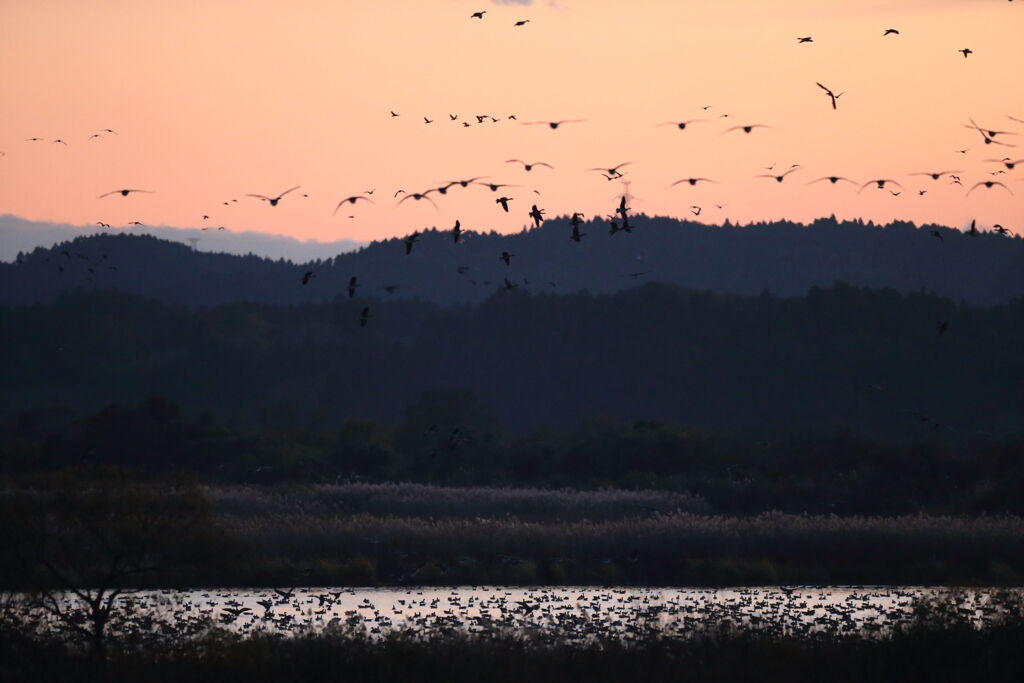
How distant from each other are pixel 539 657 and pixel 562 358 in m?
108

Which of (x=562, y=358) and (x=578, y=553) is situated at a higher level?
(x=562, y=358)

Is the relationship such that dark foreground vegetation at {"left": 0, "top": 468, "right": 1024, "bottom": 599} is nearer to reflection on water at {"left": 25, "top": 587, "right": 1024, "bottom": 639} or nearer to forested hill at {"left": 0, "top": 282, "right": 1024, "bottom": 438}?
reflection on water at {"left": 25, "top": 587, "right": 1024, "bottom": 639}

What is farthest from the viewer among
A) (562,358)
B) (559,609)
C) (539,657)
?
(562,358)

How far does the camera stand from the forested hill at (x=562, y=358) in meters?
114

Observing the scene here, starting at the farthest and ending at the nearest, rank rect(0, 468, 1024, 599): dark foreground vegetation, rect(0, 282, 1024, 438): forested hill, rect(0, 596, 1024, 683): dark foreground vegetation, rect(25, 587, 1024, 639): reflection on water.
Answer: rect(0, 282, 1024, 438): forested hill < rect(0, 468, 1024, 599): dark foreground vegetation < rect(25, 587, 1024, 639): reflection on water < rect(0, 596, 1024, 683): dark foreground vegetation

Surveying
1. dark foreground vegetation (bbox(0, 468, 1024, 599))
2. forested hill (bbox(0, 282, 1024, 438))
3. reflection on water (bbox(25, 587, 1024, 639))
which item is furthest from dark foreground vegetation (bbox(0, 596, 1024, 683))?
forested hill (bbox(0, 282, 1024, 438))

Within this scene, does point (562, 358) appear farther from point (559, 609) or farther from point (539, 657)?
point (539, 657)

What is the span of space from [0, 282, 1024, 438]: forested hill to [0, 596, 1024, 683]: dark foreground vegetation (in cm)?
7813

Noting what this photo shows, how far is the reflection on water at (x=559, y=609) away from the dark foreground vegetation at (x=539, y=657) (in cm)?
70

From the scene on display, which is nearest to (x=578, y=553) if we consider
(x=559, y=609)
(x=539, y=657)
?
(x=559, y=609)

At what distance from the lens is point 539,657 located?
26109 mm

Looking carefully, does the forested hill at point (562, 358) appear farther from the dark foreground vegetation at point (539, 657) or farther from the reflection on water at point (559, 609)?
the dark foreground vegetation at point (539, 657)

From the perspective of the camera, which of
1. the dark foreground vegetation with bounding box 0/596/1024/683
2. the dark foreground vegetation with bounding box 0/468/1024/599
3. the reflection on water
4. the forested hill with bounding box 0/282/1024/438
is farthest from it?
the forested hill with bounding box 0/282/1024/438

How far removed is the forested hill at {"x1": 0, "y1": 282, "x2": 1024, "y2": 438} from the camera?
Result: 114m
